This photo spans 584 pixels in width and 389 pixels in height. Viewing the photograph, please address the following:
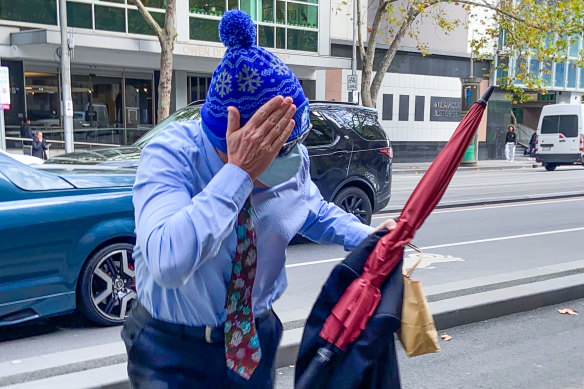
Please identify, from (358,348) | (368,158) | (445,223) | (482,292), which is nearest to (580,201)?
(445,223)

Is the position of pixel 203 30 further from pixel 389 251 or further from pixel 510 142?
pixel 389 251

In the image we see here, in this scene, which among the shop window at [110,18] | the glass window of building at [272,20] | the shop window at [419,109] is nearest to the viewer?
the shop window at [110,18]

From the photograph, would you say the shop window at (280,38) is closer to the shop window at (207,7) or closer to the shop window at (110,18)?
the shop window at (207,7)

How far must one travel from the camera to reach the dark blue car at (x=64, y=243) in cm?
477

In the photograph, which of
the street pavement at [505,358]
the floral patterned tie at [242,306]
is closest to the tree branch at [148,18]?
the street pavement at [505,358]

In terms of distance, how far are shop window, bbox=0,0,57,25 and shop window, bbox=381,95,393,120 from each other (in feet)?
52.6

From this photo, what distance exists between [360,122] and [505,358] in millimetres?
5341

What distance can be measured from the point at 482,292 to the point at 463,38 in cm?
3138

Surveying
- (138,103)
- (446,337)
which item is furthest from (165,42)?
(446,337)

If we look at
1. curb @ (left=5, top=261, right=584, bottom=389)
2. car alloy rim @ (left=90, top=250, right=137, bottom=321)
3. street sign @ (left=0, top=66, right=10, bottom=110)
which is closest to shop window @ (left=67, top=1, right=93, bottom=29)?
street sign @ (left=0, top=66, right=10, bottom=110)

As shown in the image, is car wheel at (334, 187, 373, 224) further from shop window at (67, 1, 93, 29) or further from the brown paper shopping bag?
shop window at (67, 1, 93, 29)

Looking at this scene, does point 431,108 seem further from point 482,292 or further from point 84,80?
point 482,292

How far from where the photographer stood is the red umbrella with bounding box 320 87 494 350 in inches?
76.4

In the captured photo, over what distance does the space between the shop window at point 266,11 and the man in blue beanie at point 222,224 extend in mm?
24686
